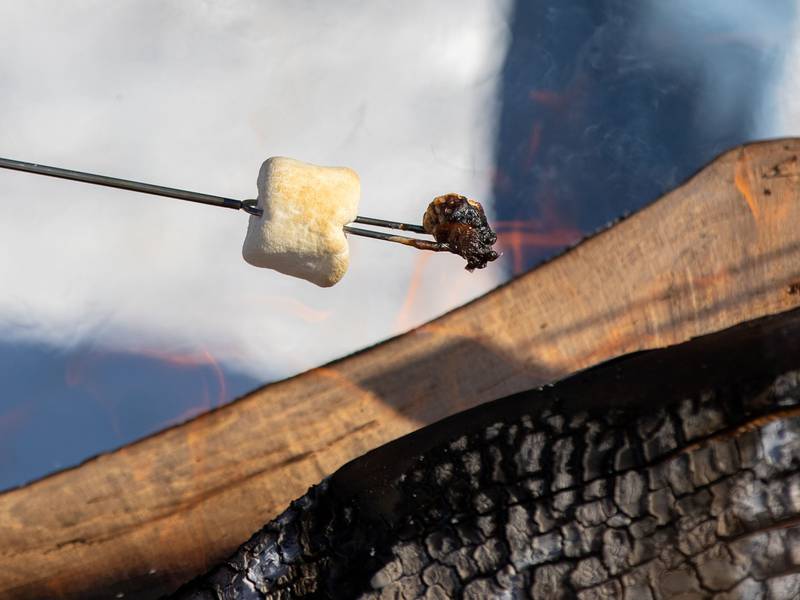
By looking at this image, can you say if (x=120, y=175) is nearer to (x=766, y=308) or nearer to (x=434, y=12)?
(x=434, y=12)

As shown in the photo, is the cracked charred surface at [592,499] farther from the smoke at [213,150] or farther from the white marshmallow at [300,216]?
the smoke at [213,150]

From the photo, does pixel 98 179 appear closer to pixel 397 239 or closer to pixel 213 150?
pixel 397 239

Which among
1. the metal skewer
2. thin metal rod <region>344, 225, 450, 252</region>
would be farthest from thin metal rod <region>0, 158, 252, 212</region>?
thin metal rod <region>344, 225, 450, 252</region>

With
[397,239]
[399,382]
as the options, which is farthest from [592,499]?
[399,382]

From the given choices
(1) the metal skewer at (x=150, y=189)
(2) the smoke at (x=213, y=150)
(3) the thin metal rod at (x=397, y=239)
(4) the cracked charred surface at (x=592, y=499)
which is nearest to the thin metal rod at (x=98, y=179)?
(1) the metal skewer at (x=150, y=189)

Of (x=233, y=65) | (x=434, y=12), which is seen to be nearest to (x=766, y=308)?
(x=434, y=12)

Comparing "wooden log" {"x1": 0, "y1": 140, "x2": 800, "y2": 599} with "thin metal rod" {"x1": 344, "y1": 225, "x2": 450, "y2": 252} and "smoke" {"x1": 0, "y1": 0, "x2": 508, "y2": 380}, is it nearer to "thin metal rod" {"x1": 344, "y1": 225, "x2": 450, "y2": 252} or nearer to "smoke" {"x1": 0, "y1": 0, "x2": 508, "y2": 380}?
"thin metal rod" {"x1": 344, "y1": 225, "x2": 450, "y2": 252}
